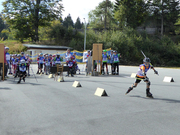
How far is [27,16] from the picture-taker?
5562 centimetres

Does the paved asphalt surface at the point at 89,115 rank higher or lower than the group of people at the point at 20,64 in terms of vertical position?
lower

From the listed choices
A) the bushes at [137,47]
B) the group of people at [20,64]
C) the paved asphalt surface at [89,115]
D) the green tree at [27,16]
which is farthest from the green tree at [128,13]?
the paved asphalt surface at [89,115]

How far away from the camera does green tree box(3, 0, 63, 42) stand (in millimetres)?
54175

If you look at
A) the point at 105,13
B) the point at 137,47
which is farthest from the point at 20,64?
the point at 105,13

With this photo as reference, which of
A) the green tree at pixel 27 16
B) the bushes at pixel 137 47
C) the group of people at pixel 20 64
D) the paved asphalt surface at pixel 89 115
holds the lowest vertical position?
the paved asphalt surface at pixel 89 115

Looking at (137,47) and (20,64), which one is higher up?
(137,47)

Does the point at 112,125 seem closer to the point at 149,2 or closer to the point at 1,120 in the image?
the point at 1,120

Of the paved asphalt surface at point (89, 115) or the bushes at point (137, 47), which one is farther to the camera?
the bushes at point (137, 47)

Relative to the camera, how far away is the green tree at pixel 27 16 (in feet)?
178

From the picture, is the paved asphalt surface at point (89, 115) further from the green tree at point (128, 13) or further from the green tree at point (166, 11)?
the green tree at point (166, 11)

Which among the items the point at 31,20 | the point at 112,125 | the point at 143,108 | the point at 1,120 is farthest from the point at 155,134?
the point at 31,20

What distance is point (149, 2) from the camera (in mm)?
65875

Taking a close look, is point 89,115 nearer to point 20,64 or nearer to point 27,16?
point 20,64

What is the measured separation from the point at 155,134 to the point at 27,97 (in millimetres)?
5750
